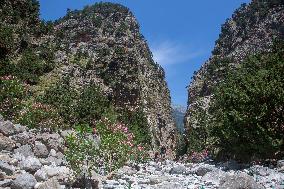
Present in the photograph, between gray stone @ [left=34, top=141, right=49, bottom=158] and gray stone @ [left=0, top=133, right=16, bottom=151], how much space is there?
0.84m

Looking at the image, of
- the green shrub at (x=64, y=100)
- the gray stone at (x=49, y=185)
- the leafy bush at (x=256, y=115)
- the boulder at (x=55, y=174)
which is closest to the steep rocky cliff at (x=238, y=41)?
the green shrub at (x=64, y=100)

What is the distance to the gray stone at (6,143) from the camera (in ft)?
47.1

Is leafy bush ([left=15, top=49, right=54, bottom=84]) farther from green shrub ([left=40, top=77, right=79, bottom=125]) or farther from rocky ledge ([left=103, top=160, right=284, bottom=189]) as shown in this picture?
rocky ledge ([left=103, top=160, right=284, bottom=189])

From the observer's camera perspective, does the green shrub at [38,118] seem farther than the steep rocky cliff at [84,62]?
No

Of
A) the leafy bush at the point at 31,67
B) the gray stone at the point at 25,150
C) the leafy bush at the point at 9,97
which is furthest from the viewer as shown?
the leafy bush at the point at 31,67

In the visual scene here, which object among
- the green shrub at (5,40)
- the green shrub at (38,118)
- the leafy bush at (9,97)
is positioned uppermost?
the green shrub at (5,40)

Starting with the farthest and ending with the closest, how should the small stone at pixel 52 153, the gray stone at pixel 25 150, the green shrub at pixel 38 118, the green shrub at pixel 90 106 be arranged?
the green shrub at pixel 90 106 → the green shrub at pixel 38 118 → the small stone at pixel 52 153 → the gray stone at pixel 25 150

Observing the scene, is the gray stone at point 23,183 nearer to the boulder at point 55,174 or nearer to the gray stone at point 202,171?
the boulder at point 55,174

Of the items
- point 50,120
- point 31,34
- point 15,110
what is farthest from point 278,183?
point 31,34

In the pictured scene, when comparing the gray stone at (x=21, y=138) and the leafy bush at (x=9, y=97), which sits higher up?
the leafy bush at (x=9, y=97)

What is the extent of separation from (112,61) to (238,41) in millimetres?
20063

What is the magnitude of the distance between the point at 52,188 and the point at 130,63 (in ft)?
114

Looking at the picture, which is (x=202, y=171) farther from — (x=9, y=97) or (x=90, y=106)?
(x=90, y=106)

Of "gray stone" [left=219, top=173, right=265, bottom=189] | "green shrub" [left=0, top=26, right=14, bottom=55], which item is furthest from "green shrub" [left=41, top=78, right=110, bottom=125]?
"gray stone" [left=219, top=173, right=265, bottom=189]
